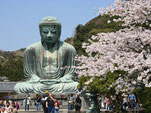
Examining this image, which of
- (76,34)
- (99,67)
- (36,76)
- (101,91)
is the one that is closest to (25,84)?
(36,76)

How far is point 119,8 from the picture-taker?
39.3 ft

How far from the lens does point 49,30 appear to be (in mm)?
26906

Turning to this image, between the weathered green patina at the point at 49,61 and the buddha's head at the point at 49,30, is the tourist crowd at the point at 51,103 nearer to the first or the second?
the weathered green patina at the point at 49,61

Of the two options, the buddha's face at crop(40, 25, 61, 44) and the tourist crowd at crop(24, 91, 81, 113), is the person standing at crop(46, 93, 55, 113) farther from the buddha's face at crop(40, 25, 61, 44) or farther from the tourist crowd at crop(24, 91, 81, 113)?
the buddha's face at crop(40, 25, 61, 44)

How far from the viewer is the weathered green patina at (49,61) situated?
26.2 m

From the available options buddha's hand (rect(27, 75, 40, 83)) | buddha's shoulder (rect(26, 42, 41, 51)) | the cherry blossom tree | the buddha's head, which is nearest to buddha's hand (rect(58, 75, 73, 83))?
buddha's hand (rect(27, 75, 40, 83))

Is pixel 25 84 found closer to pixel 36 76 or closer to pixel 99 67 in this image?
pixel 36 76

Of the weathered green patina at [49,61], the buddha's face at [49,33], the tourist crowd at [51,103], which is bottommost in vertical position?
the tourist crowd at [51,103]

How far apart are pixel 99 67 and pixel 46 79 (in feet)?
47.8

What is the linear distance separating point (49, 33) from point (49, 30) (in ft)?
0.74

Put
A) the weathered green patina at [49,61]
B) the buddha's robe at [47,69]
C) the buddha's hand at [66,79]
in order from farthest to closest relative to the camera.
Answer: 1. the weathered green patina at [49,61]
2. the buddha's hand at [66,79]
3. the buddha's robe at [47,69]

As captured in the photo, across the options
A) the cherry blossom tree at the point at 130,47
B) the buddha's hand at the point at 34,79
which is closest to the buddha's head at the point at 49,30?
the buddha's hand at the point at 34,79

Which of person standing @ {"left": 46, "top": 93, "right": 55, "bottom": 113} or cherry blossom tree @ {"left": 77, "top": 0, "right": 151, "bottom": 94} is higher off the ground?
cherry blossom tree @ {"left": 77, "top": 0, "right": 151, "bottom": 94}

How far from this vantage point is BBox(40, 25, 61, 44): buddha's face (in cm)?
2677
